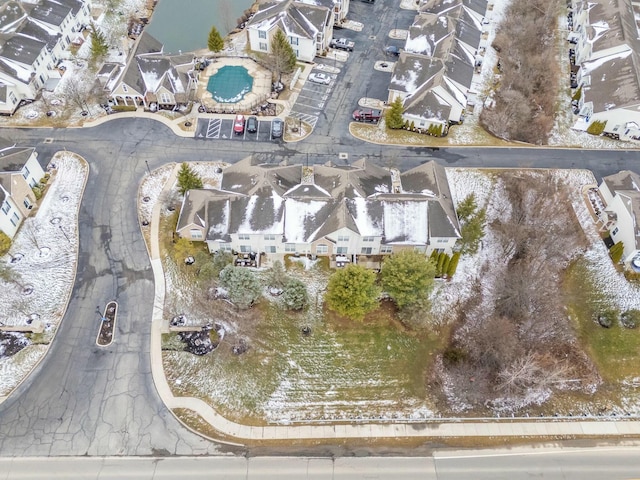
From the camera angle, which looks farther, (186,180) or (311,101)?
(311,101)

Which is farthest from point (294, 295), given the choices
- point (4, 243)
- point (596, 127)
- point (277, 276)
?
point (596, 127)

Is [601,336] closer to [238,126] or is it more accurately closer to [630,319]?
[630,319]

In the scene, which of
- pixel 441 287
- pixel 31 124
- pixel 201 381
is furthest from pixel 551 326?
pixel 31 124

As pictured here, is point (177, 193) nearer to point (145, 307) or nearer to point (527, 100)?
point (145, 307)

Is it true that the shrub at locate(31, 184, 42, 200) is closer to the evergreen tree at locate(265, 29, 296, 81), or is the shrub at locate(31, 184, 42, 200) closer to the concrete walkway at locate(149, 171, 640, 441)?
the concrete walkway at locate(149, 171, 640, 441)

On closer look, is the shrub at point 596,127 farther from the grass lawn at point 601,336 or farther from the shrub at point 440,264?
the shrub at point 440,264

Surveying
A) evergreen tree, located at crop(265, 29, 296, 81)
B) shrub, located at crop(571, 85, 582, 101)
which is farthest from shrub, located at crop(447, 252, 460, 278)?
evergreen tree, located at crop(265, 29, 296, 81)

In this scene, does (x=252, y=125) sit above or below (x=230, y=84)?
below

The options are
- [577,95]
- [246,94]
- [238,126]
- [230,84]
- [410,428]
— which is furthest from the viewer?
[230,84]
